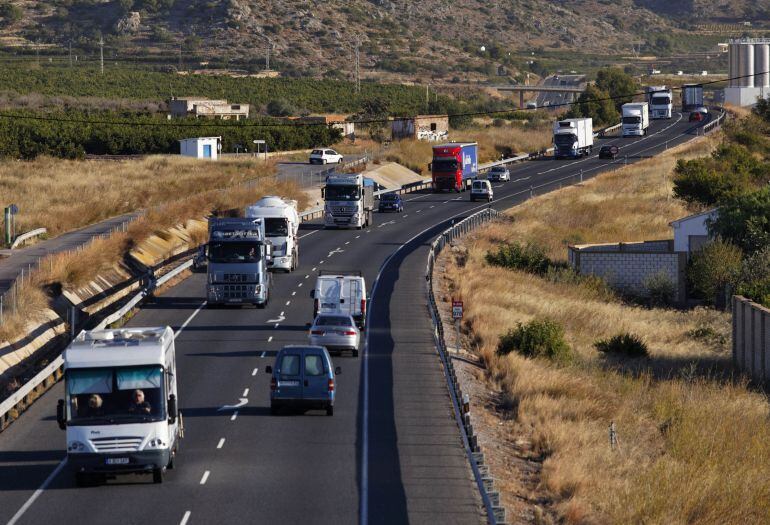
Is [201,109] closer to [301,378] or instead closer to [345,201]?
[345,201]

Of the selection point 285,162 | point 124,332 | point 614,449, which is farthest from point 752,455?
point 285,162

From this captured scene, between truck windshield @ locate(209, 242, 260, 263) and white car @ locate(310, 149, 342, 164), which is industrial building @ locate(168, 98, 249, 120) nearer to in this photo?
white car @ locate(310, 149, 342, 164)

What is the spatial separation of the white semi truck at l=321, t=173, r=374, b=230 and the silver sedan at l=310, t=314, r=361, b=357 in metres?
33.7

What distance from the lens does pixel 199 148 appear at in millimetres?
118500

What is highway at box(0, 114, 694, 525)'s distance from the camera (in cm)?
2347

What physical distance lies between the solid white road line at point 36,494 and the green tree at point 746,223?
43001 mm

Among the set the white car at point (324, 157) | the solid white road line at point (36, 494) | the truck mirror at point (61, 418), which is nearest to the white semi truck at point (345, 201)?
the white car at point (324, 157)

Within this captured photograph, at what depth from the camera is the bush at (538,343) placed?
133 ft

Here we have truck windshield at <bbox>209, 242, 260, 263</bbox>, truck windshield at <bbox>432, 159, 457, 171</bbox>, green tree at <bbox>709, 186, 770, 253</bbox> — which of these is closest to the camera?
truck windshield at <bbox>209, 242, 260, 263</bbox>

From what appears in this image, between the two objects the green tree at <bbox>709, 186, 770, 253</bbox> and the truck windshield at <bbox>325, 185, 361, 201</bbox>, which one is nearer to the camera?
the green tree at <bbox>709, 186, 770, 253</bbox>

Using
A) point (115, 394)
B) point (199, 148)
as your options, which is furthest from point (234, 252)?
point (199, 148)

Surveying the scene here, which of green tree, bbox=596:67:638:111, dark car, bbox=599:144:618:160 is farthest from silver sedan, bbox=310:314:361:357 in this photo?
green tree, bbox=596:67:638:111

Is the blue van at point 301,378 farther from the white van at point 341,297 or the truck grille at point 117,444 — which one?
the white van at point 341,297

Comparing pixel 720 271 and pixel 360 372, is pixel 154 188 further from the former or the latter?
pixel 360 372
